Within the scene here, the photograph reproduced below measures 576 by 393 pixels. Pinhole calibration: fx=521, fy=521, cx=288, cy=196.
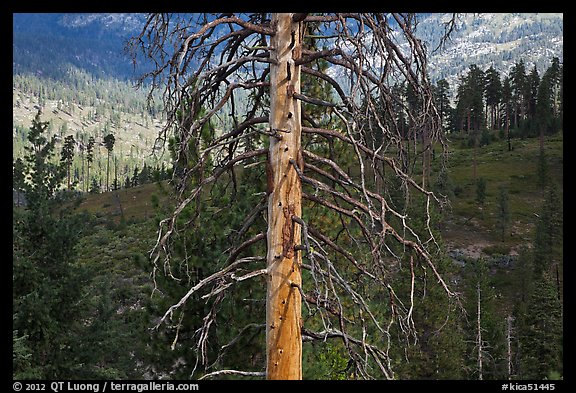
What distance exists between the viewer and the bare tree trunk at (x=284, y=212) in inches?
166

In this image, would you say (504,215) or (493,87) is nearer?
(504,215)

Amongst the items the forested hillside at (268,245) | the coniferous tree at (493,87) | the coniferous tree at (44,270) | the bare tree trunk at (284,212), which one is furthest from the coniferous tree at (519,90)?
the bare tree trunk at (284,212)

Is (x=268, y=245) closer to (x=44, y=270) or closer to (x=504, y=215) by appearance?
(x=44, y=270)

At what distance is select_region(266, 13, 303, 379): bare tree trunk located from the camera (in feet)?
13.8

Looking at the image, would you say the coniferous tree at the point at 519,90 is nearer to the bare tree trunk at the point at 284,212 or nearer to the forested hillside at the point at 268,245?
the forested hillside at the point at 268,245

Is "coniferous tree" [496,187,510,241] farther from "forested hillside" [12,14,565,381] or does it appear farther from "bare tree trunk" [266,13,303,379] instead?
"bare tree trunk" [266,13,303,379]

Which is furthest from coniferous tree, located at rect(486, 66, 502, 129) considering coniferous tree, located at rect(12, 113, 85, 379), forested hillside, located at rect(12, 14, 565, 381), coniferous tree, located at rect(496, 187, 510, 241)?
coniferous tree, located at rect(12, 113, 85, 379)

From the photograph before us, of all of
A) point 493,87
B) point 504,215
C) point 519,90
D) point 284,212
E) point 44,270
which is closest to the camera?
point 284,212

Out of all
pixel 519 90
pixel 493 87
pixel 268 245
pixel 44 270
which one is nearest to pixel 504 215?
pixel 493 87

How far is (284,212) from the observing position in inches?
168

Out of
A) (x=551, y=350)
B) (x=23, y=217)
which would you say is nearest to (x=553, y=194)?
(x=551, y=350)

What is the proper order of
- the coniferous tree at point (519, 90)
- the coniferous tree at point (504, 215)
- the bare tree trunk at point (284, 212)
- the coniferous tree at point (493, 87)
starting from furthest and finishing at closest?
1. the coniferous tree at point (519, 90)
2. the coniferous tree at point (493, 87)
3. the coniferous tree at point (504, 215)
4. the bare tree trunk at point (284, 212)

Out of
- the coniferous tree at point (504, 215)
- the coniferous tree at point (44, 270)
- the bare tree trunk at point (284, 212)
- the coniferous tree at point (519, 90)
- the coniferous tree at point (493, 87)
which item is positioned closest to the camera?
the bare tree trunk at point (284, 212)
